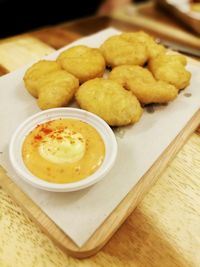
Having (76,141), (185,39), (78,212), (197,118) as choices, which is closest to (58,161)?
(76,141)

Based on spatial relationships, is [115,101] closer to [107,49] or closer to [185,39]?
[107,49]

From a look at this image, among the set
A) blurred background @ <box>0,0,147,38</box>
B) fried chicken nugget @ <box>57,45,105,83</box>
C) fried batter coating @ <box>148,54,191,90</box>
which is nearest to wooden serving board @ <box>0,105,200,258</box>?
fried batter coating @ <box>148,54,191,90</box>

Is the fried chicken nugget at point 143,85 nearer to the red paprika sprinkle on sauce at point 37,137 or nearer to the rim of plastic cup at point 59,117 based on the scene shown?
the rim of plastic cup at point 59,117

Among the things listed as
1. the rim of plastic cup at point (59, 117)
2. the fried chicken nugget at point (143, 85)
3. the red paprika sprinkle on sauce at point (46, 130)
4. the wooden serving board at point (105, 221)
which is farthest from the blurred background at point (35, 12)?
the wooden serving board at point (105, 221)

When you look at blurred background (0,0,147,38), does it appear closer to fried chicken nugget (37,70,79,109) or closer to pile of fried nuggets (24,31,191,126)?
pile of fried nuggets (24,31,191,126)

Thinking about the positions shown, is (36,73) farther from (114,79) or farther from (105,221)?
(105,221)
